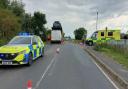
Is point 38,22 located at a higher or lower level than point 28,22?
higher

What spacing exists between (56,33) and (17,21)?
11933 mm

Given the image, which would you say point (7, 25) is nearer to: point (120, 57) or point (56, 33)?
point (56, 33)

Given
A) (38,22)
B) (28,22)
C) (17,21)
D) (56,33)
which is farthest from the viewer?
(38,22)

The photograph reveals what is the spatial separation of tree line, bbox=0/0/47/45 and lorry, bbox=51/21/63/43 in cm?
675

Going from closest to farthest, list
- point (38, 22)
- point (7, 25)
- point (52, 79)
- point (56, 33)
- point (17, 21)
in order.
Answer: point (52, 79)
point (7, 25)
point (17, 21)
point (56, 33)
point (38, 22)

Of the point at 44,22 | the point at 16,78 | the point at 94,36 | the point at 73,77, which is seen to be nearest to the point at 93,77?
the point at 73,77

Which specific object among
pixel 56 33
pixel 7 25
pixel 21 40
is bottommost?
pixel 21 40

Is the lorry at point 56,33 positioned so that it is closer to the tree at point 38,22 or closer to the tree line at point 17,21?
the tree line at point 17,21

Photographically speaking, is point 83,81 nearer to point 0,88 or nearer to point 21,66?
point 0,88

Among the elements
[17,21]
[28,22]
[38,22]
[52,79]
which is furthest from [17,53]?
[38,22]

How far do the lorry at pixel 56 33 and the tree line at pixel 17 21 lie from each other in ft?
22.1

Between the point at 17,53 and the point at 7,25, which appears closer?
the point at 17,53

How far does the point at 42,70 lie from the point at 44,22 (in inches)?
3219

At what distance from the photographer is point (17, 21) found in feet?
216
